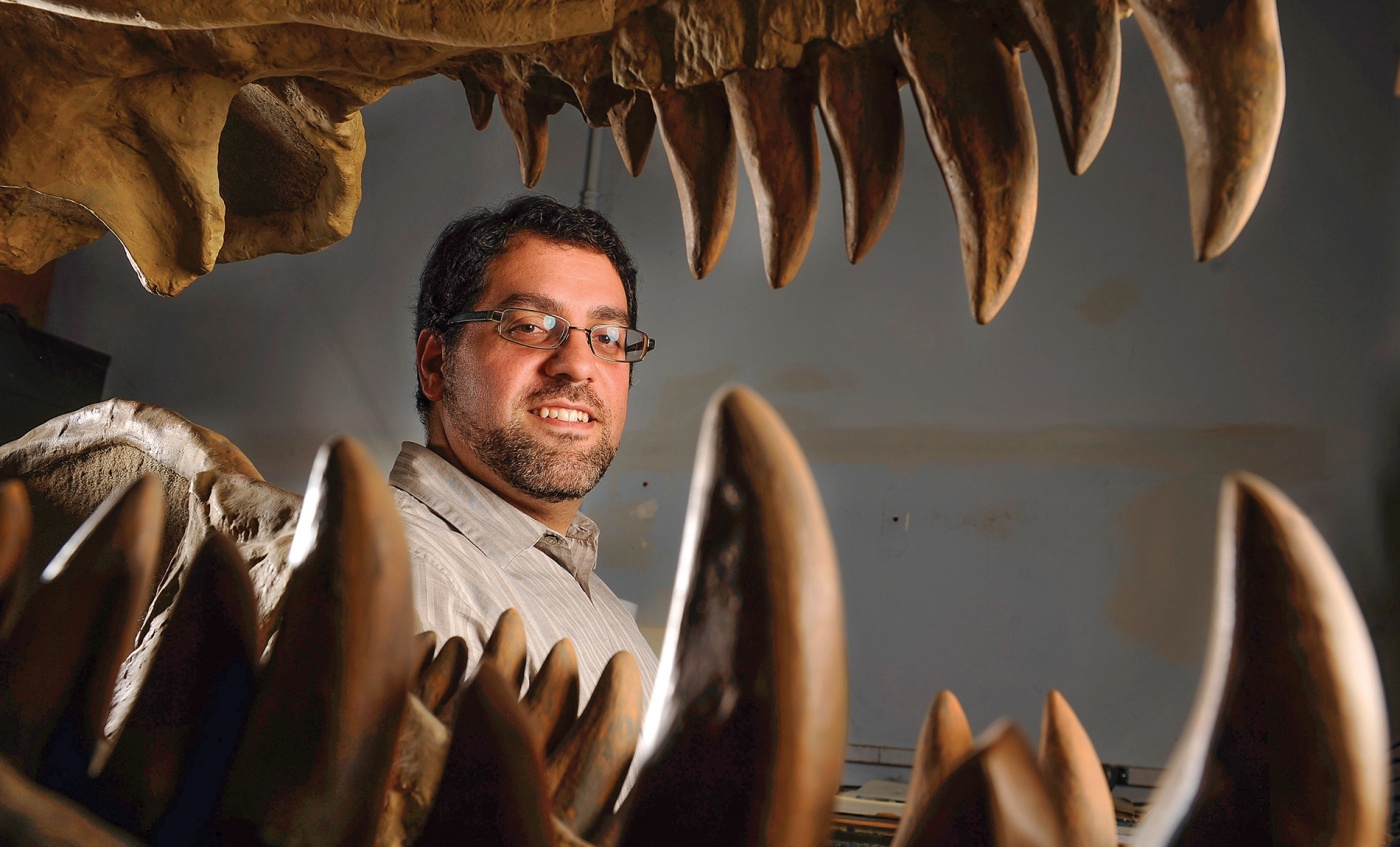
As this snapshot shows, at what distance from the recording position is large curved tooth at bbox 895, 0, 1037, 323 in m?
0.48

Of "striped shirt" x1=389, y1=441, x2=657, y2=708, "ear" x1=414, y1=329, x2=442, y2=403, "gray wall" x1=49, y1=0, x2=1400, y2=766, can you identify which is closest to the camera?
"striped shirt" x1=389, y1=441, x2=657, y2=708

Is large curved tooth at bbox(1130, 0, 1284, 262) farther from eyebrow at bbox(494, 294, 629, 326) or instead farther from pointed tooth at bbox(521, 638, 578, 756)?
eyebrow at bbox(494, 294, 629, 326)

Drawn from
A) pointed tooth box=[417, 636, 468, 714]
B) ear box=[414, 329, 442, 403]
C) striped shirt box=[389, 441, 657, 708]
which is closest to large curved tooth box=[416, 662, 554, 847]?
pointed tooth box=[417, 636, 468, 714]

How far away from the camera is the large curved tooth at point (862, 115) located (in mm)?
511

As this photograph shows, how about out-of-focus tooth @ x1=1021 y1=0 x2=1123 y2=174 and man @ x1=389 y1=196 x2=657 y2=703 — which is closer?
out-of-focus tooth @ x1=1021 y1=0 x2=1123 y2=174

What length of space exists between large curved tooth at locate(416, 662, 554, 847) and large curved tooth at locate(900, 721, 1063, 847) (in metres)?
0.12

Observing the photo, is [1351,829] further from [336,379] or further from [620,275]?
[336,379]

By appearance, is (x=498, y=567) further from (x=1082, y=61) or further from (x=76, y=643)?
(x=1082, y=61)

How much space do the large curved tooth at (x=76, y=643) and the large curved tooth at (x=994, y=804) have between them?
308mm

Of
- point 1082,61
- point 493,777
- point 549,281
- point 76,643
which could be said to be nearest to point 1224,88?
point 1082,61

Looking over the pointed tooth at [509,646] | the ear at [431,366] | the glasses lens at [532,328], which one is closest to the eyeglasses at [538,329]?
the glasses lens at [532,328]

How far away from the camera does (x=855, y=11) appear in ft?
1.63

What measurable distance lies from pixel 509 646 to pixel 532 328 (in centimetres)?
113

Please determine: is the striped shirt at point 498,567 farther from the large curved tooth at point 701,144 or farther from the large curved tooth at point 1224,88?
the large curved tooth at point 1224,88
